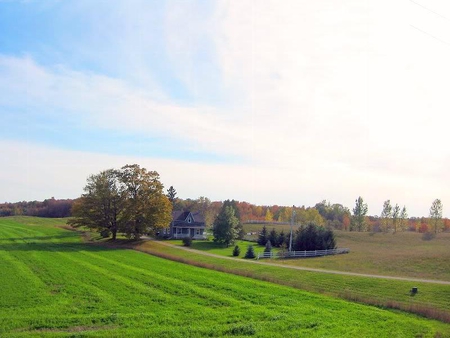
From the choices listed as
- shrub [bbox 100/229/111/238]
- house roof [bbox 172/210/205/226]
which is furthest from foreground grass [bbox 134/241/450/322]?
house roof [bbox 172/210/205/226]

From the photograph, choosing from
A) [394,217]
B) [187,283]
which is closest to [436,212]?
[394,217]

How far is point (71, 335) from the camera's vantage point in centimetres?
1714

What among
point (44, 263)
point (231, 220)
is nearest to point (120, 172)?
point (231, 220)

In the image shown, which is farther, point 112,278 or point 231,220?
point 231,220

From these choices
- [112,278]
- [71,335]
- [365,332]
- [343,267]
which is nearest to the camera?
[71,335]

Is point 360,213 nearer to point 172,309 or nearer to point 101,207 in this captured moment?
point 101,207

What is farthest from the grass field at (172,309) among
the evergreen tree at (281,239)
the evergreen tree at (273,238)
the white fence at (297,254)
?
the evergreen tree at (273,238)

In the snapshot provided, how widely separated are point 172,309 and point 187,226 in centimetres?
6215

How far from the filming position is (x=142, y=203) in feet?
220

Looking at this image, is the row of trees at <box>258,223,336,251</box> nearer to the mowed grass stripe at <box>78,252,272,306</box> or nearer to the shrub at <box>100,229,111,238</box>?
the shrub at <box>100,229,111,238</box>

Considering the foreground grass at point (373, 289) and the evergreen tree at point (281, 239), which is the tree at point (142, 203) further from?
the foreground grass at point (373, 289)

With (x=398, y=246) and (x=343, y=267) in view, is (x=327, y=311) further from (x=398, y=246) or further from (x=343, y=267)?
(x=398, y=246)

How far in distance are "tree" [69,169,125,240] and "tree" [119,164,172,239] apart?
1517 mm

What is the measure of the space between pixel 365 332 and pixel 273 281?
47.4 ft
